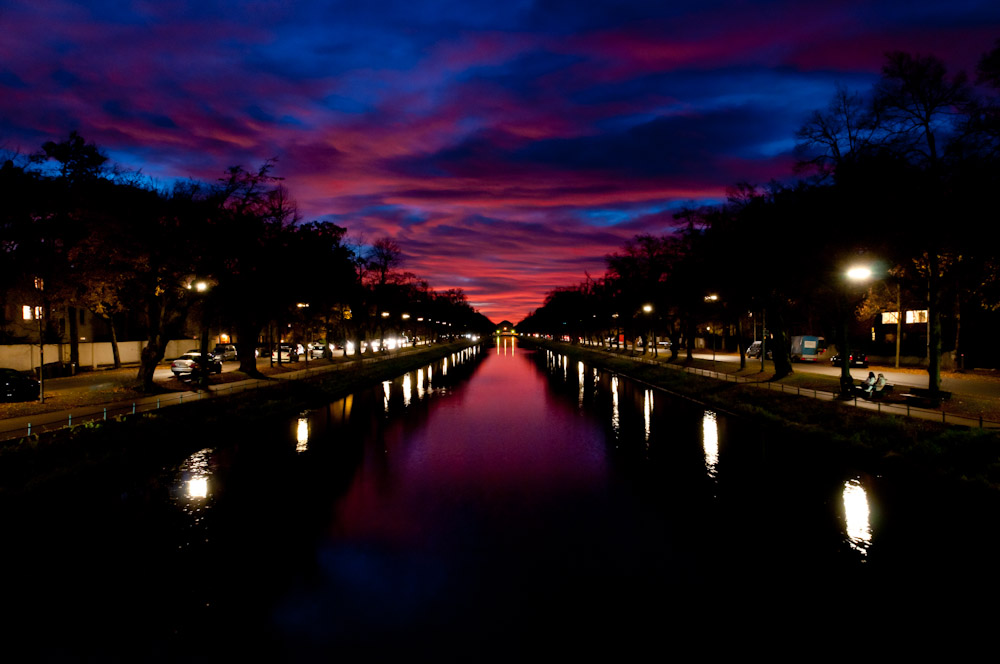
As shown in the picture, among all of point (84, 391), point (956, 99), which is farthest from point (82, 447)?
point (956, 99)

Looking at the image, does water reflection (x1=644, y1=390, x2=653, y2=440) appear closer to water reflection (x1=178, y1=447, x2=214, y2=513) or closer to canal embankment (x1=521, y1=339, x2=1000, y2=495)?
canal embankment (x1=521, y1=339, x2=1000, y2=495)

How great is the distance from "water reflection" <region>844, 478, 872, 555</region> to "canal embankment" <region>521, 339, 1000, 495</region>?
2.47 meters

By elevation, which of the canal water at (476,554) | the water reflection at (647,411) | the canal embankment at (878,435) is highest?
the canal embankment at (878,435)

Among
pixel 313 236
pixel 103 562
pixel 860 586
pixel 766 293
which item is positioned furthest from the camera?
pixel 313 236

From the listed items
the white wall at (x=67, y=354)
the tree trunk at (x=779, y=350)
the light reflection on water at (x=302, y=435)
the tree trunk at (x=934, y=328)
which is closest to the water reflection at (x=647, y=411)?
the tree trunk at (x=779, y=350)

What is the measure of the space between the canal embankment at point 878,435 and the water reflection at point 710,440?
5.43ft

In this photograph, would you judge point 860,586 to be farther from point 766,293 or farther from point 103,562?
point 766,293

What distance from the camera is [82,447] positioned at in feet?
59.1

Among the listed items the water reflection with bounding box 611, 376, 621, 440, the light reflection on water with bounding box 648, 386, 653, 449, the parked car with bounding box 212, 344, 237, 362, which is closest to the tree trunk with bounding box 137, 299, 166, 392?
the water reflection with bounding box 611, 376, 621, 440

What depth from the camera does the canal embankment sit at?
51.5ft

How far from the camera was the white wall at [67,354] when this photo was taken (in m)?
49.2

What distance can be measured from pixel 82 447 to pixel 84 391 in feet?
57.7

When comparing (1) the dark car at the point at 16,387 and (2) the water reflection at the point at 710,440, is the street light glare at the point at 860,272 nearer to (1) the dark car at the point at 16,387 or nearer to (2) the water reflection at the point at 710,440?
(2) the water reflection at the point at 710,440

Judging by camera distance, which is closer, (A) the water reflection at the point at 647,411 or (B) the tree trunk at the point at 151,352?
(A) the water reflection at the point at 647,411
